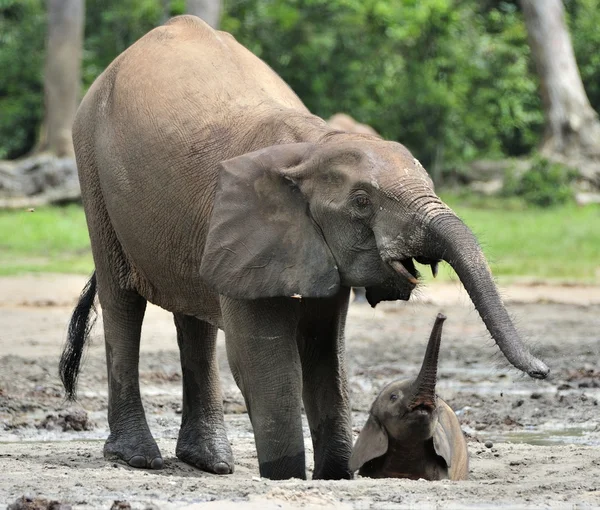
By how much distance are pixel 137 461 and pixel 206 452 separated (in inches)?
14.9

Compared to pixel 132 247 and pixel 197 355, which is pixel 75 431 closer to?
pixel 197 355

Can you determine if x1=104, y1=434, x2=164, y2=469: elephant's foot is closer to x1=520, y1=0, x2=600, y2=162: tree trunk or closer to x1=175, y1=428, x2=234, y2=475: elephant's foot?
x1=175, y1=428, x2=234, y2=475: elephant's foot

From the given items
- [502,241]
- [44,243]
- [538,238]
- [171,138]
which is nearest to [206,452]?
[171,138]

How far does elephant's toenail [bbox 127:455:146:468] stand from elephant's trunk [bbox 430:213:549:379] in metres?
2.52

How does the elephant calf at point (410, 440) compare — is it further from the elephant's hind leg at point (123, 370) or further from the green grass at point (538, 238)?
the green grass at point (538, 238)

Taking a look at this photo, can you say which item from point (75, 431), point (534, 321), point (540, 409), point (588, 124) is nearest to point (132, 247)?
point (75, 431)

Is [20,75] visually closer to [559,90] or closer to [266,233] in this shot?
[559,90]

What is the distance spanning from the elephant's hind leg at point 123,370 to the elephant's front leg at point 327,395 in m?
1.11

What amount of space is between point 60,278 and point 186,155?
8.55m

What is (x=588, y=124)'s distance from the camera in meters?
23.9

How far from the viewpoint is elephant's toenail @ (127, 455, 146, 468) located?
7031 mm

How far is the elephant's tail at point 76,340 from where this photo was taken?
8.00m

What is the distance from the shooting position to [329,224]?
5.66 metres

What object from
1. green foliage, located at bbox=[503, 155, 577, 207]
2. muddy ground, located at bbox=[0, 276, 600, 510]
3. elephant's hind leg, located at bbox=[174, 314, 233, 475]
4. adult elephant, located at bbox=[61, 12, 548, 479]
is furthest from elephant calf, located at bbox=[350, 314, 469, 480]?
green foliage, located at bbox=[503, 155, 577, 207]
